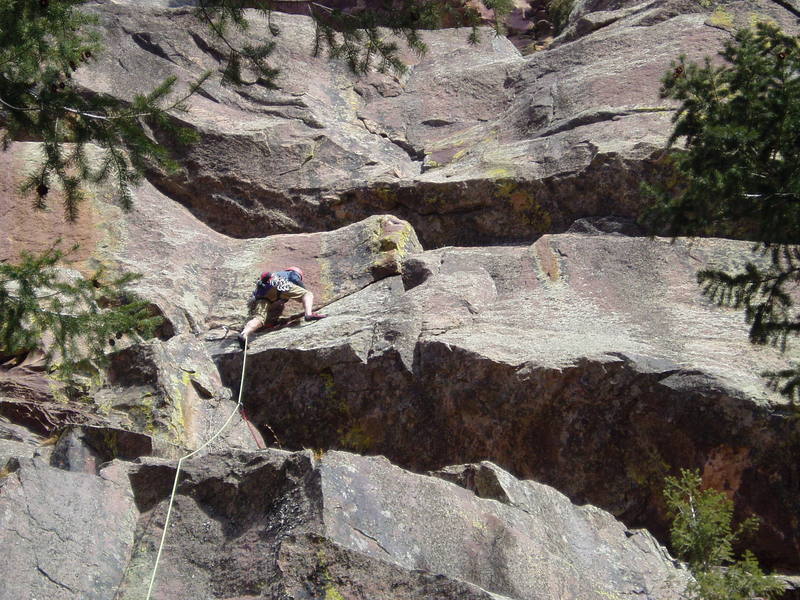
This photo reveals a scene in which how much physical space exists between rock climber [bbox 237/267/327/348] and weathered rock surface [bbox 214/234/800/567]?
0.56 m

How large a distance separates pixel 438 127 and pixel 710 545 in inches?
434

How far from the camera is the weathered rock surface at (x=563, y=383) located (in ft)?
25.1

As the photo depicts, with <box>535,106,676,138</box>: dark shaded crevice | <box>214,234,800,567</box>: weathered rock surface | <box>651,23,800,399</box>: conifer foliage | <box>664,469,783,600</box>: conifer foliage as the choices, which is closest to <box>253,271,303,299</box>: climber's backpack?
<box>214,234,800,567</box>: weathered rock surface

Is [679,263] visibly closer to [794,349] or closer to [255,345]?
[794,349]

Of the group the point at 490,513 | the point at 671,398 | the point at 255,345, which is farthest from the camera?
the point at 255,345

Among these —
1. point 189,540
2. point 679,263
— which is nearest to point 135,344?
point 189,540

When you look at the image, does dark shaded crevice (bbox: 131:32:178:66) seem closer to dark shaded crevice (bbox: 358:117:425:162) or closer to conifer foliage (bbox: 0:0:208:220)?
dark shaded crevice (bbox: 358:117:425:162)

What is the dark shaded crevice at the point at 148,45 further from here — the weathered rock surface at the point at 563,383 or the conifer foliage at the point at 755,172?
the conifer foliage at the point at 755,172

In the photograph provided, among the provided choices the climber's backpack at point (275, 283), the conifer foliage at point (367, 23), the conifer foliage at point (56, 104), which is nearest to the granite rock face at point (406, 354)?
the climber's backpack at point (275, 283)

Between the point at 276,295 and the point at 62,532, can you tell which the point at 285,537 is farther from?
the point at 276,295

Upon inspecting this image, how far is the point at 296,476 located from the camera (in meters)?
5.50

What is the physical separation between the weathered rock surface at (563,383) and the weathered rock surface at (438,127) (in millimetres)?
2509

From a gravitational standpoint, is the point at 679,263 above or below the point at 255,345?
above

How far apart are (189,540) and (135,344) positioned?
3316 mm
